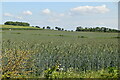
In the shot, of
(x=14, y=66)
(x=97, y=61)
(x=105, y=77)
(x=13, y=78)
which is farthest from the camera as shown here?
(x=97, y=61)

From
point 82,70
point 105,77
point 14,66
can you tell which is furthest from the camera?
point 82,70

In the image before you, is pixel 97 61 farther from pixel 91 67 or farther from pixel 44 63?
pixel 44 63

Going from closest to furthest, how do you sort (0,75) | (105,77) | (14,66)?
(0,75)
(14,66)
(105,77)

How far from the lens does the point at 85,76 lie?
4949 millimetres

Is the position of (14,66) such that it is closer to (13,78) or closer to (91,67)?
(13,78)

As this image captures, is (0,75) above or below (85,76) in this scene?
above

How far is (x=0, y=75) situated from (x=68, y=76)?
1.88 meters

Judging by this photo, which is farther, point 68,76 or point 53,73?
point 68,76

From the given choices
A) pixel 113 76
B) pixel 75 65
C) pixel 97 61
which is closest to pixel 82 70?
pixel 75 65

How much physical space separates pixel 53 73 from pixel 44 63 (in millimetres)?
1750

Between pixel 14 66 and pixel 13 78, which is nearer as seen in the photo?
pixel 14 66

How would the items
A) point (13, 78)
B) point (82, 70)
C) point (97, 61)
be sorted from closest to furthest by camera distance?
point (13, 78) < point (82, 70) < point (97, 61)

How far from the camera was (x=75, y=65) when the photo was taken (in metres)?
6.26

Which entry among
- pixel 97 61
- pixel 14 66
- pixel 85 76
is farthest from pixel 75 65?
pixel 14 66
